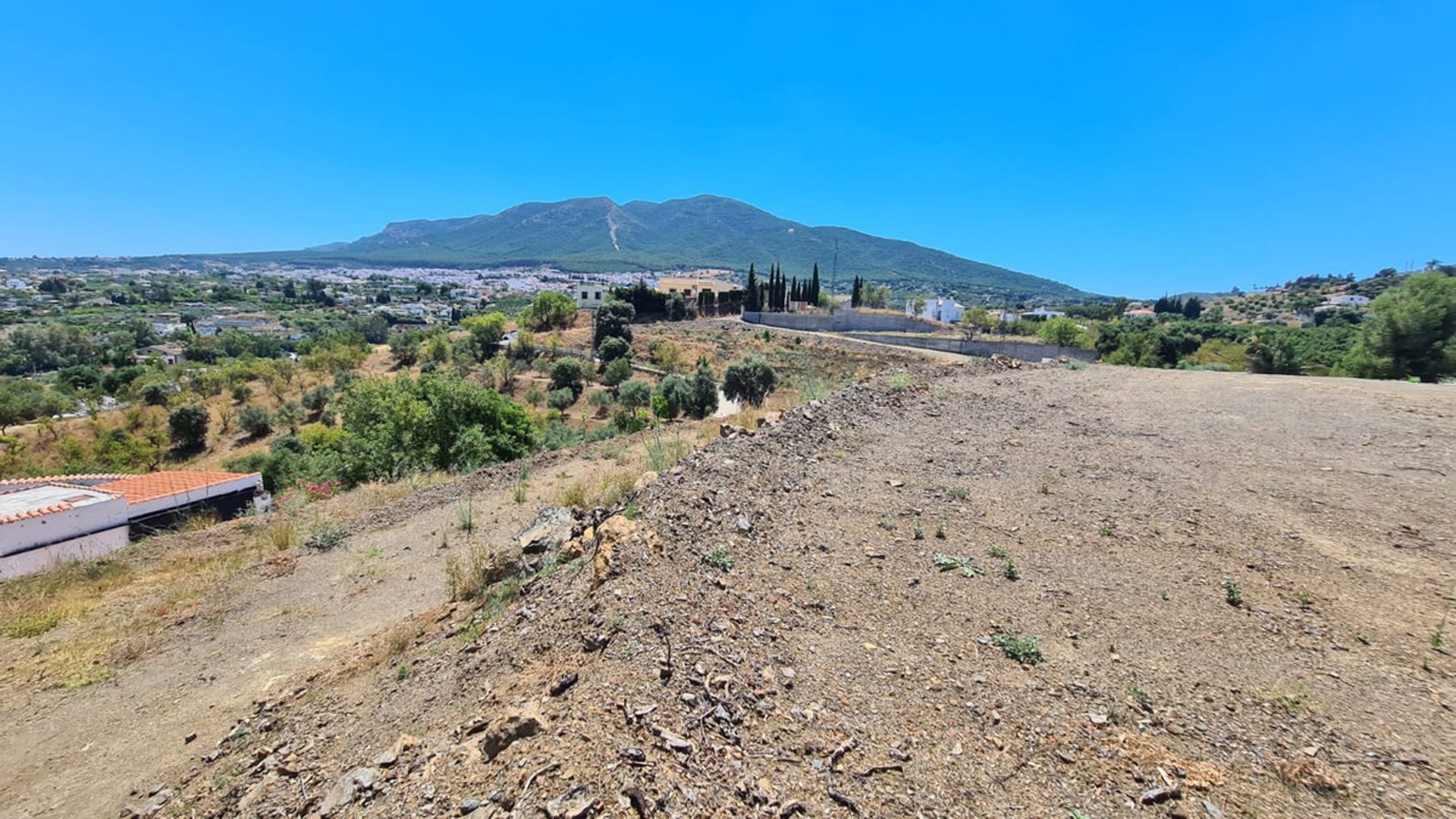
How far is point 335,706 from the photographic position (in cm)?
390

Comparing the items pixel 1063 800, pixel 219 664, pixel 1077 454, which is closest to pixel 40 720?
pixel 219 664

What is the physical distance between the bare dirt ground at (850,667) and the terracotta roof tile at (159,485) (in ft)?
28.1

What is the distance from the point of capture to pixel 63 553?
→ 9023 millimetres

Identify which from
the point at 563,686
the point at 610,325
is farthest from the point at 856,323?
the point at 563,686

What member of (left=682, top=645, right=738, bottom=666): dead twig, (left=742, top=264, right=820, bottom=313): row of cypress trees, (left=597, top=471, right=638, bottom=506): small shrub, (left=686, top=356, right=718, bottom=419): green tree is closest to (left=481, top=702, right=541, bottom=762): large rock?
(left=682, top=645, right=738, bottom=666): dead twig

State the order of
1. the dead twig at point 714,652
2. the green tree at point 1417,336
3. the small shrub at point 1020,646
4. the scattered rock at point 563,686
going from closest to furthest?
the scattered rock at point 563,686 < the dead twig at point 714,652 < the small shrub at point 1020,646 < the green tree at point 1417,336

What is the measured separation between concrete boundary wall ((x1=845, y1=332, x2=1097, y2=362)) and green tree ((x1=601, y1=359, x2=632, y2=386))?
17209 mm

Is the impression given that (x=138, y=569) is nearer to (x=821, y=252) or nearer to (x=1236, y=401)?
(x=1236, y=401)

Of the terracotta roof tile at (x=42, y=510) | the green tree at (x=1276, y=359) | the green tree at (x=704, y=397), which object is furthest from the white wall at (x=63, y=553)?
the green tree at (x=1276, y=359)

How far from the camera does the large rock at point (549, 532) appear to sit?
18.4 ft

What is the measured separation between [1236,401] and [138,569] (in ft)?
59.1

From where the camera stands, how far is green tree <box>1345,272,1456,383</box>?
1870 cm

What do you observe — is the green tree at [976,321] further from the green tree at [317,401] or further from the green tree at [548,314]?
the green tree at [317,401]

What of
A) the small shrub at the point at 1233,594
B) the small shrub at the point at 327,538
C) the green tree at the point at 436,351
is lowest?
the small shrub at the point at 327,538
